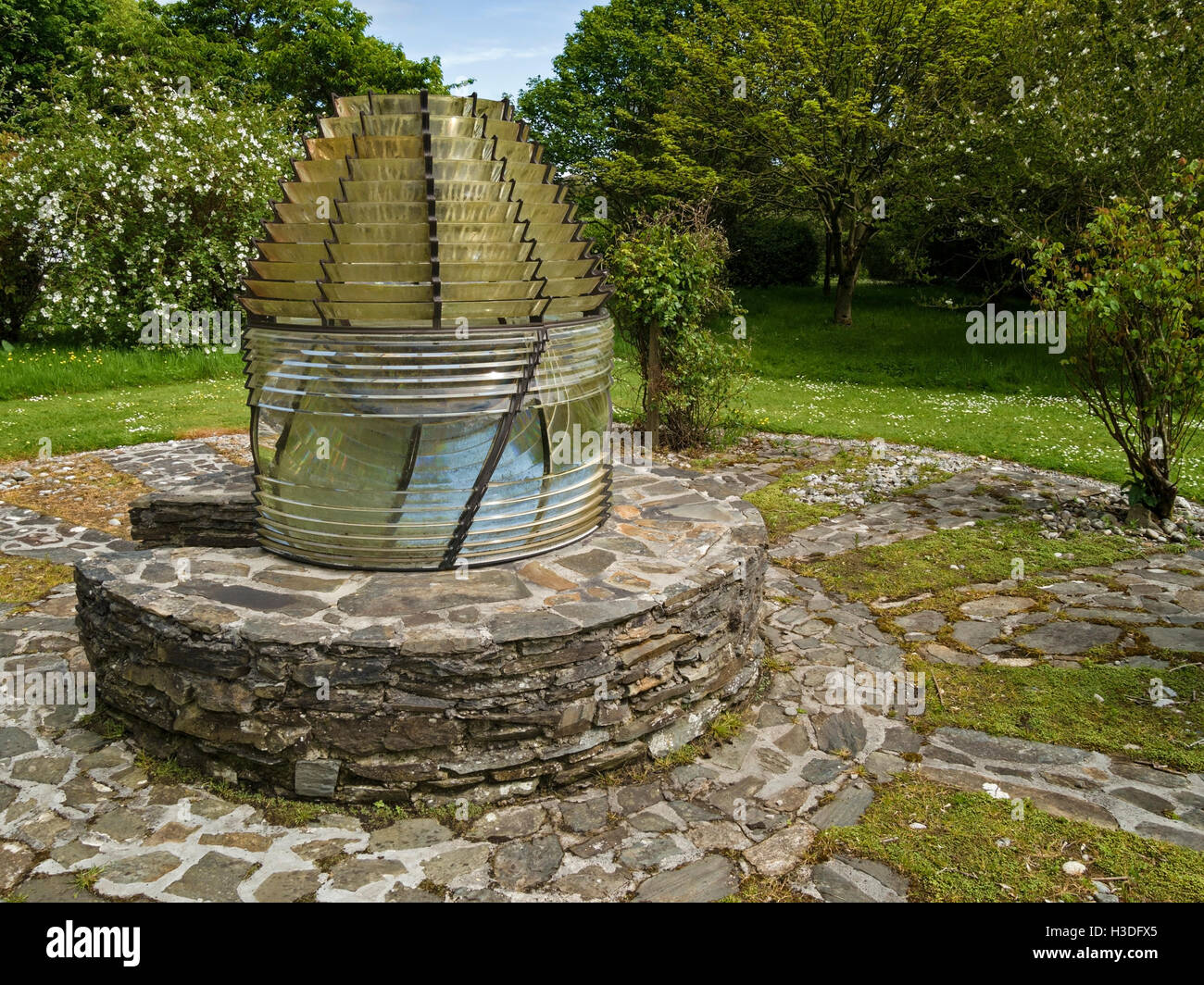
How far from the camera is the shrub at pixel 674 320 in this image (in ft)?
31.4

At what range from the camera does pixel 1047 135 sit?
47.4ft

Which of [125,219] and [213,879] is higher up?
[125,219]

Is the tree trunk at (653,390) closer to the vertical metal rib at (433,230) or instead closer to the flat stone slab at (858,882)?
the vertical metal rib at (433,230)

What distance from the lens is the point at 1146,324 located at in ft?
23.2

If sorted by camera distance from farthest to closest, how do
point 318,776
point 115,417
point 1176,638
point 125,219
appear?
point 125,219
point 115,417
point 1176,638
point 318,776

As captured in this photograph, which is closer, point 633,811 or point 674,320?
point 633,811

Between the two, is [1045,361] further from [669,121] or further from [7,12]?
[7,12]

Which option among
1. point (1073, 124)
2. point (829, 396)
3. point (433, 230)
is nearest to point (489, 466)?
point (433, 230)

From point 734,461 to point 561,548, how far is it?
5.50 metres

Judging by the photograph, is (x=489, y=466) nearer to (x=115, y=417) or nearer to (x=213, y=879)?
(x=213, y=879)

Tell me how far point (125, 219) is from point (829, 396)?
1253 centimetres

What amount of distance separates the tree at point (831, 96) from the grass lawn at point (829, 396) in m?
3.25

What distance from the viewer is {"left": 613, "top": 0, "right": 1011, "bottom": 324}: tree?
711 inches

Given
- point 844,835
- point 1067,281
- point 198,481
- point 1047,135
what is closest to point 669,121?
point 1047,135
